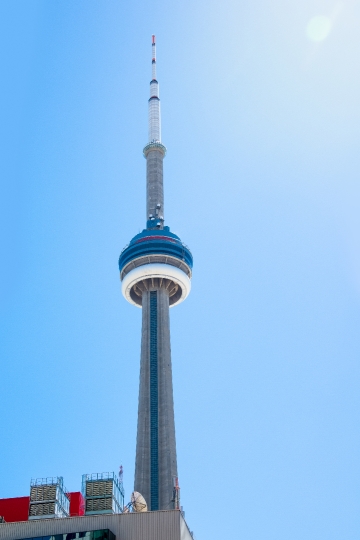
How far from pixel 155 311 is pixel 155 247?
10.4 meters

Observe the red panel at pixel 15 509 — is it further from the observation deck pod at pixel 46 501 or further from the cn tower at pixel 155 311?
the cn tower at pixel 155 311

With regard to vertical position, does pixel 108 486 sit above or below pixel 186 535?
above

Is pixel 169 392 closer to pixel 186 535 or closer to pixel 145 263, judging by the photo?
pixel 145 263

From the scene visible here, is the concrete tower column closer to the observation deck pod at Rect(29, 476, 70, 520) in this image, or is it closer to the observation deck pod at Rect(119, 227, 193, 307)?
the observation deck pod at Rect(119, 227, 193, 307)

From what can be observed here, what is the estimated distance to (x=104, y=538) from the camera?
166ft

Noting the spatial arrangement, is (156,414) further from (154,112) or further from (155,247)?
(154,112)

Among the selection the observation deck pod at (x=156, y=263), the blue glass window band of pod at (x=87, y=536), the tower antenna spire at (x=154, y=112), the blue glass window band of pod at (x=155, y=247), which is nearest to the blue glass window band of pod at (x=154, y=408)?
the observation deck pod at (x=156, y=263)

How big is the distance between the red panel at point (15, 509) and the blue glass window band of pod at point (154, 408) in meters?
43.0

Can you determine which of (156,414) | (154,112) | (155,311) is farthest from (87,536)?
(154,112)

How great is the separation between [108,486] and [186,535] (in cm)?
1017

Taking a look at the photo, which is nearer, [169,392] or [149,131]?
[169,392]

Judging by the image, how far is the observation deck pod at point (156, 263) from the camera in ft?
407

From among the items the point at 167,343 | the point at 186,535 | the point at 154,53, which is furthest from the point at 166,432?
the point at 154,53

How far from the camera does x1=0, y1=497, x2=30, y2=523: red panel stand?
6542 centimetres
